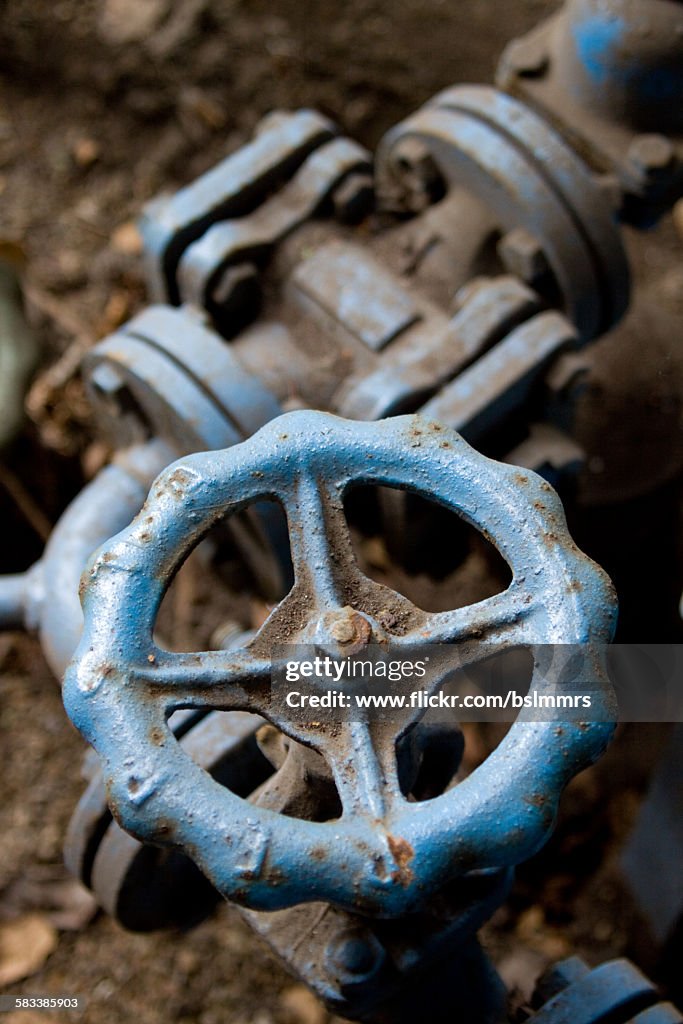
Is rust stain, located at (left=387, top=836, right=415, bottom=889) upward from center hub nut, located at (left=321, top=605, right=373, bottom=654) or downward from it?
downward

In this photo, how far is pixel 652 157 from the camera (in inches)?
50.7

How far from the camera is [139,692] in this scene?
28.9 inches

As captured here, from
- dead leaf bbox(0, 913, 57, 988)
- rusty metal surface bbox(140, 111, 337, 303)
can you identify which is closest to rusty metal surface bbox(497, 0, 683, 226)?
rusty metal surface bbox(140, 111, 337, 303)

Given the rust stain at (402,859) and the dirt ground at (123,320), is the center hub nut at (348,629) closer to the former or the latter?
the rust stain at (402,859)

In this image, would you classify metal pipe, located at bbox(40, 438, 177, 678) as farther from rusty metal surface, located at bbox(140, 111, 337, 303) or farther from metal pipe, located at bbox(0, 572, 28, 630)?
rusty metal surface, located at bbox(140, 111, 337, 303)

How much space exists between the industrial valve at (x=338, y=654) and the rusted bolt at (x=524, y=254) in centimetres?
56

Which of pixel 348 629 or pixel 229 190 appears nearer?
pixel 348 629

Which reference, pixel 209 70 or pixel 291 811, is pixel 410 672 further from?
pixel 209 70

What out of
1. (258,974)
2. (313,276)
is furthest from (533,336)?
(258,974)

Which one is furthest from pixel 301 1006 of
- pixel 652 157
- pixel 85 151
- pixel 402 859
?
pixel 85 151

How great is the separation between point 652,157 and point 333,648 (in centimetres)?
82

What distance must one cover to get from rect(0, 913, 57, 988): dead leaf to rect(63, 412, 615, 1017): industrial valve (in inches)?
33.0

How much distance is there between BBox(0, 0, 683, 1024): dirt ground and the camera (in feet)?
4.89

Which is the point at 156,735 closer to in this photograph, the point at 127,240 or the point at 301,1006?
the point at 301,1006
